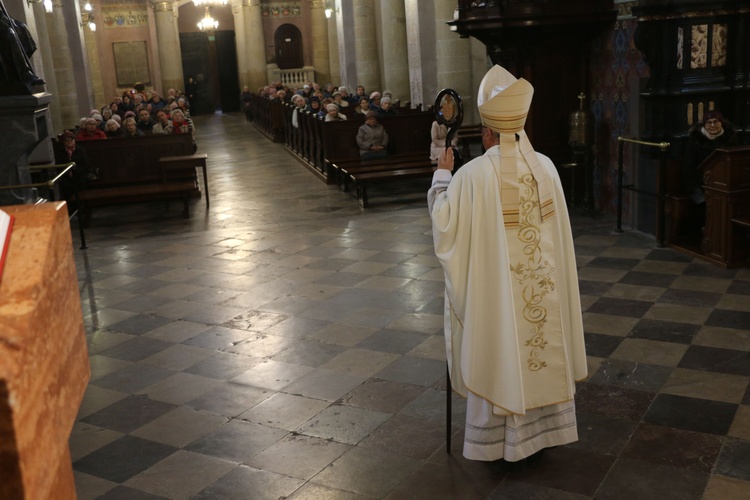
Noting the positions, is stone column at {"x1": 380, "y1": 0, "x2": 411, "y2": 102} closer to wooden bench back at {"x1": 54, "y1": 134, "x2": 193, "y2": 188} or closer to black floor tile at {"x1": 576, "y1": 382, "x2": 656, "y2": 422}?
wooden bench back at {"x1": 54, "y1": 134, "x2": 193, "y2": 188}

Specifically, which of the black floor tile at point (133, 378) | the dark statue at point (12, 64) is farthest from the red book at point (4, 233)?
the dark statue at point (12, 64)

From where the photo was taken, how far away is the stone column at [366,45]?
74.9ft

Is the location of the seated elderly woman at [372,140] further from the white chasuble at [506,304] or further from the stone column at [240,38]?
the stone column at [240,38]

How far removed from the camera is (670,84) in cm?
855

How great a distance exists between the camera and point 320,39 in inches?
1382

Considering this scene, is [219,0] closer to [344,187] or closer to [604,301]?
[344,187]

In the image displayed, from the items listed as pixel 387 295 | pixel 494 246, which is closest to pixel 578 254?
pixel 387 295

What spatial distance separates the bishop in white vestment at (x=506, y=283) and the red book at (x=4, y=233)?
240 centimetres

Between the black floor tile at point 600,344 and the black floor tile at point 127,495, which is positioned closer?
the black floor tile at point 127,495

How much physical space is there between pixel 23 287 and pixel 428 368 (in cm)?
438

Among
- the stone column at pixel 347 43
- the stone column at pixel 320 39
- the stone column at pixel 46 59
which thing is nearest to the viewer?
the stone column at pixel 46 59

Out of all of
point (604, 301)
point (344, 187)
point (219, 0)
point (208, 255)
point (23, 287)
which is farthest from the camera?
point (219, 0)

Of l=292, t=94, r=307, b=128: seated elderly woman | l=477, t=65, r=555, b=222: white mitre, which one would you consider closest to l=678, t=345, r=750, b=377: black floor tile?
l=477, t=65, r=555, b=222: white mitre

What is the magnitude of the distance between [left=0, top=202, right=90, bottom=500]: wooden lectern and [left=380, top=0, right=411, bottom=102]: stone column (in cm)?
1860
